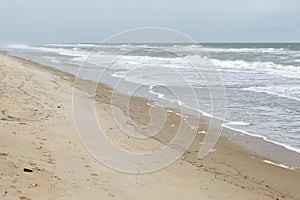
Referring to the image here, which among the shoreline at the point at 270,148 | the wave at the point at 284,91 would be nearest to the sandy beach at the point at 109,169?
the shoreline at the point at 270,148

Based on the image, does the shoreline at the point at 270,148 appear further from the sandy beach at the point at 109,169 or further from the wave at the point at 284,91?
the wave at the point at 284,91

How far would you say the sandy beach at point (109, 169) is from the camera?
4523 mm

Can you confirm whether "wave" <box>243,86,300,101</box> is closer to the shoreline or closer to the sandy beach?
the shoreline

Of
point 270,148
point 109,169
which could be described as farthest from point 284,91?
point 109,169

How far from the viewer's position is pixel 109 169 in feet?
18.1

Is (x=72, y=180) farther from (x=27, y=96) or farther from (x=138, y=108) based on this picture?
(x=138, y=108)

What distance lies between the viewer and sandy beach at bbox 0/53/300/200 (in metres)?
4.52

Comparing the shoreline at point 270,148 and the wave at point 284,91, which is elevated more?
the wave at point 284,91

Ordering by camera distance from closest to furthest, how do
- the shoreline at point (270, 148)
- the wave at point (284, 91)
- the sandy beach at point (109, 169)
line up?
the sandy beach at point (109, 169) < the shoreline at point (270, 148) < the wave at point (284, 91)

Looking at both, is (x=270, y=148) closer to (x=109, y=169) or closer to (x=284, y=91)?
(x=109, y=169)

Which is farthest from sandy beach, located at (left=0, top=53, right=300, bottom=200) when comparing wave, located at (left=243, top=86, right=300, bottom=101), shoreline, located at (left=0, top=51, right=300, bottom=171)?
wave, located at (left=243, top=86, right=300, bottom=101)

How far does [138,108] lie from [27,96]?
3355 millimetres

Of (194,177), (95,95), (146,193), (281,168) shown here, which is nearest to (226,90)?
(95,95)

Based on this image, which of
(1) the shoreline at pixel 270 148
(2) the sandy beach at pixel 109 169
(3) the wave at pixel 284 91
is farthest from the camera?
(3) the wave at pixel 284 91
